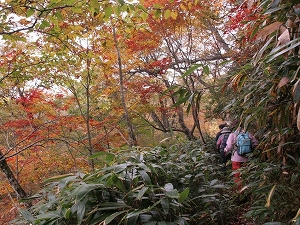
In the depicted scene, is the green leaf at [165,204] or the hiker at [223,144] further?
the hiker at [223,144]

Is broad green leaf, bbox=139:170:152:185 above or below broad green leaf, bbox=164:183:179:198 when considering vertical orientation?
above

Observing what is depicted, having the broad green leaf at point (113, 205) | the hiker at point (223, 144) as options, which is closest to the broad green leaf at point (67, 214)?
the broad green leaf at point (113, 205)

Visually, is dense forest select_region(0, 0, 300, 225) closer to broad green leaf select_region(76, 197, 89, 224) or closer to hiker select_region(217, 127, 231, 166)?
broad green leaf select_region(76, 197, 89, 224)

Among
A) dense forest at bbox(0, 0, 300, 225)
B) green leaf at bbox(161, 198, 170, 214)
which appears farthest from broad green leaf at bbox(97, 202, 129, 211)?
green leaf at bbox(161, 198, 170, 214)

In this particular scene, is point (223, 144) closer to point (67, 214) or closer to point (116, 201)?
point (116, 201)

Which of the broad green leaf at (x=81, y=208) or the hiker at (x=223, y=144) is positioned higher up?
the broad green leaf at (x=81, y=208)

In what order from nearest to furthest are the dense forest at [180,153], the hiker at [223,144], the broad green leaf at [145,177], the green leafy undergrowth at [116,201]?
the dense forest at [180,153]
the green leafy undergrowth at [116,201]
the broad green leaf at [145,177]
the hiker at [223,144]

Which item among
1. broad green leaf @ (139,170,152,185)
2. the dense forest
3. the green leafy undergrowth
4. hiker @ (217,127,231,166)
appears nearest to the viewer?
the dense forest

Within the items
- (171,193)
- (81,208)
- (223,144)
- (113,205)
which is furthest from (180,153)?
(81,208)

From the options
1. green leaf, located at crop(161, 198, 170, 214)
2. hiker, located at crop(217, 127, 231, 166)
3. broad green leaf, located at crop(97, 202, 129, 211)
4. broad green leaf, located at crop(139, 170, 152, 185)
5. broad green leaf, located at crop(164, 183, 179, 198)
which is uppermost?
broad green leaf, located at crop(139, 170, 152, 185)

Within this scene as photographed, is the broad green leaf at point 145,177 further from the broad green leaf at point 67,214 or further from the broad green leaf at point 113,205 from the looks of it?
the broad green leaf at point 67,214

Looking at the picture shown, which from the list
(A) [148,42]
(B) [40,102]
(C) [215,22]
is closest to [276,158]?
(A) [148,42]

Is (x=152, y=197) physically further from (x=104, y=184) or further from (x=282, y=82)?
(x=282, y=82)

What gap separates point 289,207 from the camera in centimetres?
195
